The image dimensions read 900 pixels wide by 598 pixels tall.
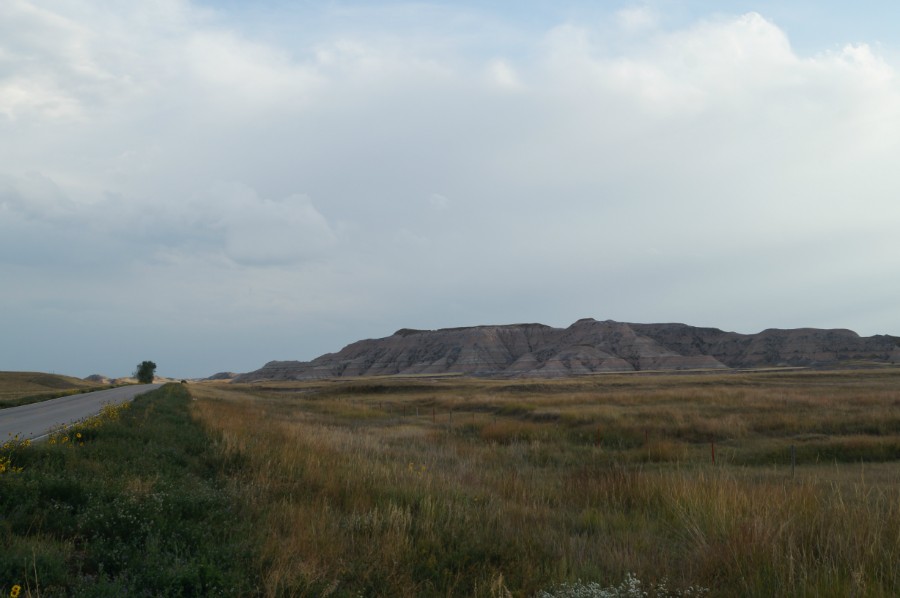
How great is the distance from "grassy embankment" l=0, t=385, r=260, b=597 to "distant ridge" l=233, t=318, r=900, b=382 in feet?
376

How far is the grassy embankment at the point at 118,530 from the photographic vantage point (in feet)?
14.6

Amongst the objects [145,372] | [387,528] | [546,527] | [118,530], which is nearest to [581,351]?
[145,372]

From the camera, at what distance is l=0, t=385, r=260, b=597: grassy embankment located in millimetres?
4449

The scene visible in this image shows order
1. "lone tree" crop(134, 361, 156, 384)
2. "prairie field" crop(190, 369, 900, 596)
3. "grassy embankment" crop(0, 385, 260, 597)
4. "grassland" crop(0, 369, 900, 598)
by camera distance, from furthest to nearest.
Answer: "lone tree" crop(134, 361, 156, 384), "prairie field" crop(190, 369, 900, 596), "grassland" crop(0, 369, 900, 598), "grassy embankment" crop(0, 385, 260, 597)

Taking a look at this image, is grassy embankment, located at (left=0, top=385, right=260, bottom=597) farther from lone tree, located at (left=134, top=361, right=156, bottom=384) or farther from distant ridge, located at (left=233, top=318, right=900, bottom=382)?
lone tree, located at (left=134, top=361, right=156, bottom=384)

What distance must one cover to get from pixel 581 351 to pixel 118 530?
5306 inches

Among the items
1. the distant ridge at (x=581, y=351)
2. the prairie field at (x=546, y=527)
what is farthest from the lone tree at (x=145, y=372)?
the prairie field at (x=546, y=527)

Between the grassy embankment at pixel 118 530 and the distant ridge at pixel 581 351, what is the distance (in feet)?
376

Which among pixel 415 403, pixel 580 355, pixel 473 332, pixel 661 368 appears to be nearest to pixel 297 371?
pixel 473 332

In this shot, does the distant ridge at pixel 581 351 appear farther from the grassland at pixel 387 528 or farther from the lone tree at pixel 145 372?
the grassland at pixel 387 528

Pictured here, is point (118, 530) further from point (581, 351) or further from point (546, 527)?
point (581, 351)

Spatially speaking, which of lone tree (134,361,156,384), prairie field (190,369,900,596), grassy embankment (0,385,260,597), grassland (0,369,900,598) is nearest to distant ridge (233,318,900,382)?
lone tree (134,361,156,384)

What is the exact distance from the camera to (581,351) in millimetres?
135875

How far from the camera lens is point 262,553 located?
5.18 m
